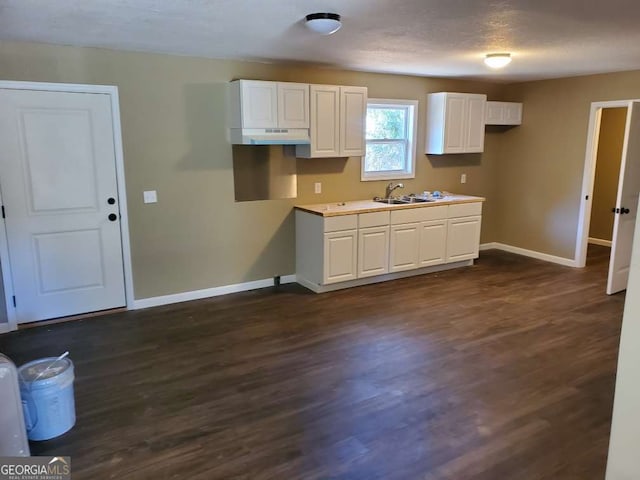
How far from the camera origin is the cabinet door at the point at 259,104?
4.49 metres

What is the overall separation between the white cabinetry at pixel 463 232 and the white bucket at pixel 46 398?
14.5 ft

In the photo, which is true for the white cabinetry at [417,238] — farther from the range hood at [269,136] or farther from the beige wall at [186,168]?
the range hood at [269,136]

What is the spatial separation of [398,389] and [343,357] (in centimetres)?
58

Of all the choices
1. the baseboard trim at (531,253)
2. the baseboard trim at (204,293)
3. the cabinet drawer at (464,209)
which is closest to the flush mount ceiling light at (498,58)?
the cabinet drawer at (464,209)

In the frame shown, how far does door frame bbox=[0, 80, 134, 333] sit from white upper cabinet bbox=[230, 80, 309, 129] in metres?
1.07

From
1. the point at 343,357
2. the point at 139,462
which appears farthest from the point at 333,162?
the point at 139,462

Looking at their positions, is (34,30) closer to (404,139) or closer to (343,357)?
(343,357)

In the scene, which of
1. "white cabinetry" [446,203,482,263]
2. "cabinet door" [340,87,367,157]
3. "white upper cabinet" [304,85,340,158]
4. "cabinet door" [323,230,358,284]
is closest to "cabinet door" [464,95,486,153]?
"white cabinetry" [446,203,482,263]

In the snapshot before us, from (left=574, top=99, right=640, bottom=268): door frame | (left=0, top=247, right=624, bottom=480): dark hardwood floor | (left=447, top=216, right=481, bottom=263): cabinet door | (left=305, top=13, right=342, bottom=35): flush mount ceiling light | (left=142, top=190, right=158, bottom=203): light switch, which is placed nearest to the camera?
(left=0, top=247, right=624, bottom=480): dark hardwood floor

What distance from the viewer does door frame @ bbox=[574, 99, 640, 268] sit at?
570 centimetres

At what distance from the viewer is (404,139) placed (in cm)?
603

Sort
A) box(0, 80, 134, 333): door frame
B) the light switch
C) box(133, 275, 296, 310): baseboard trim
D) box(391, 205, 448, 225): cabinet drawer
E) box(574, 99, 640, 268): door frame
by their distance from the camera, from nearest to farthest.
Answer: box(0, 80, 134, 333): door frame, the light switch, box(133, 275, 296, 310): baseboard trim, box(391, 205, 448, 225): cabinet drawer, box(574, 99, 640, 268): door frame

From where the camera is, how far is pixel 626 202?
4.86m

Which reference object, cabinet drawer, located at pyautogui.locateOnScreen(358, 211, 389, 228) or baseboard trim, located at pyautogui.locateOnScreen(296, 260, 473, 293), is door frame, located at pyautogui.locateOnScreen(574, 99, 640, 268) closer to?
baseboard trim, located at pyautogui.locateOnScreen(296, 260, 473, 293)
